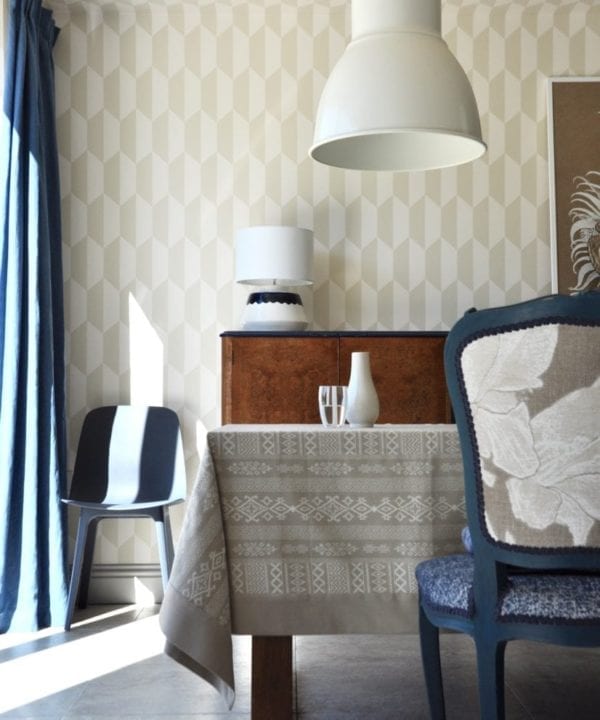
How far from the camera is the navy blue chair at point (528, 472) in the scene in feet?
5.06

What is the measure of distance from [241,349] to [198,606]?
1869mm

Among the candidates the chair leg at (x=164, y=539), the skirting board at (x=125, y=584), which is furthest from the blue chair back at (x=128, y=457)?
the skirting board at (x=125, y=584)

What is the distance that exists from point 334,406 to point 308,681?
101 cm

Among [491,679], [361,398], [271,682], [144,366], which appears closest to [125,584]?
[144,366]

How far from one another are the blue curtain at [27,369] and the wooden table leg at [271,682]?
1752 mm

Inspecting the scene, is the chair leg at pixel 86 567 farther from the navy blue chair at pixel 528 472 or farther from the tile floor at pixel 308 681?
the navy blue chair at pixel 528 472

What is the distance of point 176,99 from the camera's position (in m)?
4.12

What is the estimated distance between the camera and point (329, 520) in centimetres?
198

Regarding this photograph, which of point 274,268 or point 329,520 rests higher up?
point 274,268

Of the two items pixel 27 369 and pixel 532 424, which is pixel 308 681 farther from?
pixel 27 369

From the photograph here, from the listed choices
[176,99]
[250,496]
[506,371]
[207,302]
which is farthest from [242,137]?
[506,371]

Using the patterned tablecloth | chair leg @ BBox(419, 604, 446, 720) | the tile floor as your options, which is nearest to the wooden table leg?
the patterned tablecloth

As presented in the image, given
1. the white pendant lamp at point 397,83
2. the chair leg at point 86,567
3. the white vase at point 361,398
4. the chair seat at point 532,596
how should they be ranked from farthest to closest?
the chair leg at point 86,567, the white vase at point 361,398, the white pendant lamp at point 397,83, the chair seat at point 532,596

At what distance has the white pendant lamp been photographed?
2.08 metres
